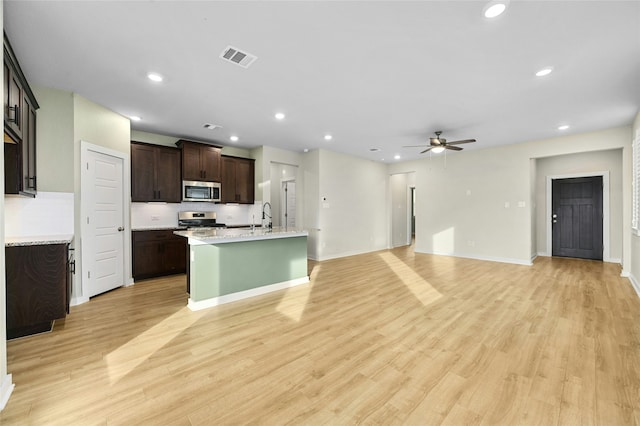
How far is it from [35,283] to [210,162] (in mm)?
3641

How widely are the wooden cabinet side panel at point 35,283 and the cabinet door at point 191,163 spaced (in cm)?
289

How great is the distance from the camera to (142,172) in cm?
497

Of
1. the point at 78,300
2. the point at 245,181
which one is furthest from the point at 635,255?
the point at 78,300

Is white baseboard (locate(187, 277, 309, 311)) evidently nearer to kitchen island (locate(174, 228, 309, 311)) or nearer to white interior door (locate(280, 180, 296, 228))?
kitchen island (locate(174, 228, 309, 311))

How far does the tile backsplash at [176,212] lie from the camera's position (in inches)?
205

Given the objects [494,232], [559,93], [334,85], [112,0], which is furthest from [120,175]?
[494,232]

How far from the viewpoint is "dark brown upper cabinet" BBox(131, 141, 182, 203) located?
489cm

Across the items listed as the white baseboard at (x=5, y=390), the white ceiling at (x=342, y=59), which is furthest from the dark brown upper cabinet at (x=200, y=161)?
the white baseboard at (x=5, y=390)

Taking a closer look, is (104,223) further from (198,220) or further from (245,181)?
(245,181)

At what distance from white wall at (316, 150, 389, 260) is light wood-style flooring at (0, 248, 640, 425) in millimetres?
3019

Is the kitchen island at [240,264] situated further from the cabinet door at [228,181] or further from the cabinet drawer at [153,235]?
the cabinet door at [228,181]

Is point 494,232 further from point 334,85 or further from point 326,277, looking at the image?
point 334,85

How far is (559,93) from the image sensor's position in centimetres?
350

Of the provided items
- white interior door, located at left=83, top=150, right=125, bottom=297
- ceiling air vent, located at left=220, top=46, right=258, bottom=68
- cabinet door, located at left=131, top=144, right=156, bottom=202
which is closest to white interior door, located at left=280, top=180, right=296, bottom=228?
cabinet door, located at left=131, top=144, right=156, bottom=202
